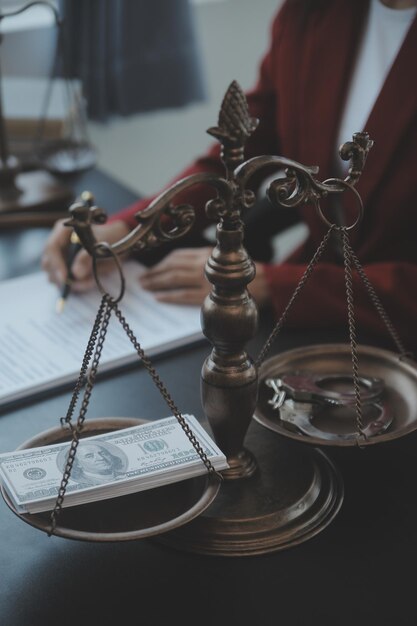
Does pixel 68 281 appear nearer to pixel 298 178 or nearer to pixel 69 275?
pixel 69 275

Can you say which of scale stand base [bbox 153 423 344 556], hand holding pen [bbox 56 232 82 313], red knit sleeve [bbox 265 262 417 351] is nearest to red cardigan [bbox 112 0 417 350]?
red knit sleeve [bbox 265 262 417 351]

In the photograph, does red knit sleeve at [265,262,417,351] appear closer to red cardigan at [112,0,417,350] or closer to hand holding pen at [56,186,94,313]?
red cardigan at [112,0,417,350]

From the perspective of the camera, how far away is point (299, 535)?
919 mm

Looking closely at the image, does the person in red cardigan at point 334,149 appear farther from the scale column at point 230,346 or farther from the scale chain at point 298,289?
the scale column at point 230,346

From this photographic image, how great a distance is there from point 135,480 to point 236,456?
0.50ft

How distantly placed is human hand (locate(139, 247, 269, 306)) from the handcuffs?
14.1 inches

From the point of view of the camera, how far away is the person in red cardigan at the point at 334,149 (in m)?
1.43

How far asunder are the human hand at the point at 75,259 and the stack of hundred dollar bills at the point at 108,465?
0.60 m

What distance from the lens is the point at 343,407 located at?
108 centimetres

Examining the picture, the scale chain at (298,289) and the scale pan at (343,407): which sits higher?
the scale chain at (298,289)

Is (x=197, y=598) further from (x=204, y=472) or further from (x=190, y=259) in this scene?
(x=190, y=259)

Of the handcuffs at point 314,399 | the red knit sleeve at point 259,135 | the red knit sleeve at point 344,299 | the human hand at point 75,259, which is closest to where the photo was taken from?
the handcuffs at point 314,399

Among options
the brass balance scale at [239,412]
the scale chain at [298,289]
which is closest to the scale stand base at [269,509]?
the brass balance scale at [239,412]

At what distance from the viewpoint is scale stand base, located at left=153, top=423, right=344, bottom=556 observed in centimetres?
91
